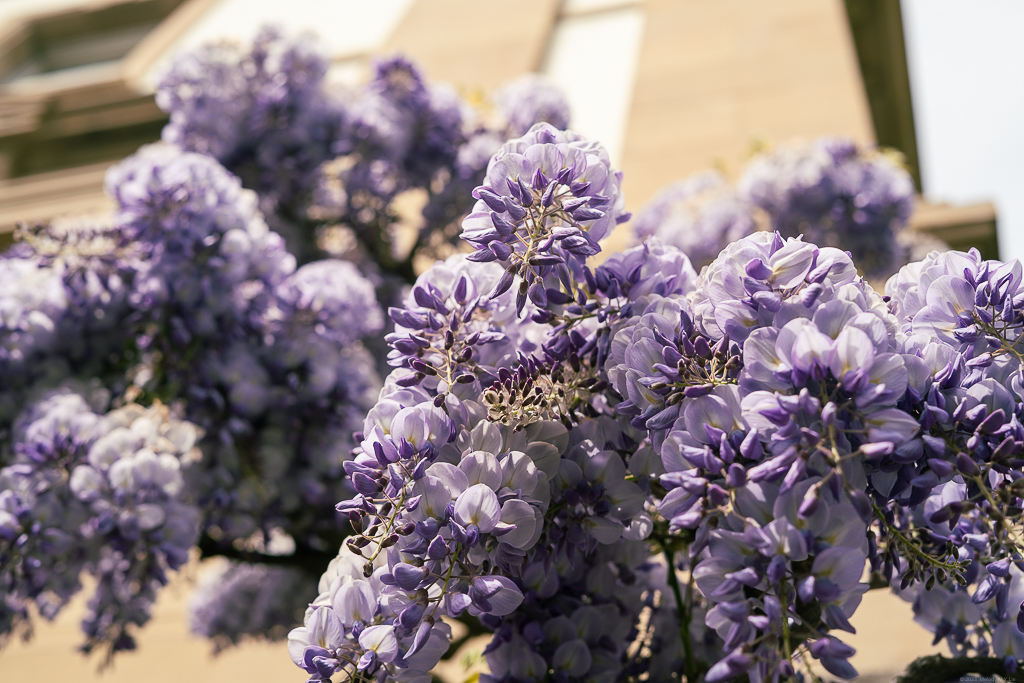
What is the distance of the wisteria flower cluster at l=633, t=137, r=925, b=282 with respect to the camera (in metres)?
2.44

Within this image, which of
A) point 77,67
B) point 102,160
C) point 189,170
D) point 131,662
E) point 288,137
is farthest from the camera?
point 77,67

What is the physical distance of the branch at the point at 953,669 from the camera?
2.84 feet

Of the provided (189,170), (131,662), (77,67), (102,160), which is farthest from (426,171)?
(77,67)

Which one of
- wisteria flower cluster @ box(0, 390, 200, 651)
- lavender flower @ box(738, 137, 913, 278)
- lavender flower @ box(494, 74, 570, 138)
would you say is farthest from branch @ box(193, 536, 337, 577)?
lavender flower @ box(738, 137, 913, 278)

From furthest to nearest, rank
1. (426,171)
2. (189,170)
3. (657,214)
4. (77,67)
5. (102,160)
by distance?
(77,67)
(102,160)
(657,214)
(426,171)
(189,170)

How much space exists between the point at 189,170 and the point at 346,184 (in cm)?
73

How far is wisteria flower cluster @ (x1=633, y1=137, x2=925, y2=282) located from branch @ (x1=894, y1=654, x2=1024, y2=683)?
1.69m

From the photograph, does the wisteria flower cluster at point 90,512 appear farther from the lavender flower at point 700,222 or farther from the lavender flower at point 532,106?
the lavender flower at point 700,222

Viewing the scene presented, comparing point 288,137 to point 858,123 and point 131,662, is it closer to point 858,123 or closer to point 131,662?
point 131,662

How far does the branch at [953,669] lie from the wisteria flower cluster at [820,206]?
1689mm

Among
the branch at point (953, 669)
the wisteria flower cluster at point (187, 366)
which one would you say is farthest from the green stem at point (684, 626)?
the wisteria flower cluster at point (187, 366)

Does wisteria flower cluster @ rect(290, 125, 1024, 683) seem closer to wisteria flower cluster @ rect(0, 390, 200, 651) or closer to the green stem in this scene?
the green stem

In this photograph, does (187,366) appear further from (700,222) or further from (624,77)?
(624,77)

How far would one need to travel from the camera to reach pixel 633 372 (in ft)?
2.43
